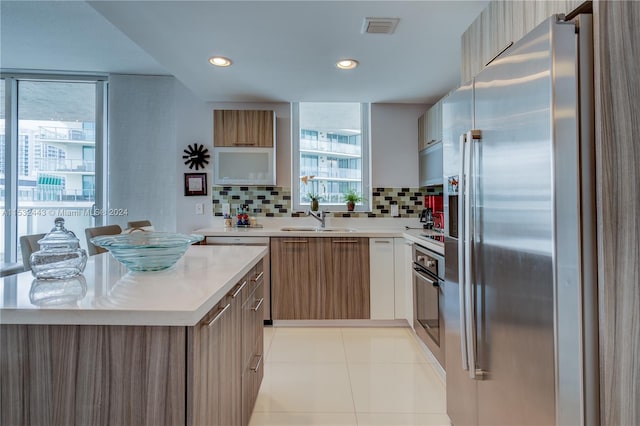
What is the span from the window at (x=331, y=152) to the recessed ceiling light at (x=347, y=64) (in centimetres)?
115

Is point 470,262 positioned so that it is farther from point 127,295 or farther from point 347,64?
point 347,64

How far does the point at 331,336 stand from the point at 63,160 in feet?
12.0

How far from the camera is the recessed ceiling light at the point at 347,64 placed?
8.59 ft

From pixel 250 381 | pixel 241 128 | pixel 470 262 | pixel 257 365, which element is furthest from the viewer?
pixel 241 128

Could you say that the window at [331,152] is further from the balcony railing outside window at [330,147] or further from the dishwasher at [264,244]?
the dishwasher at [264,244]

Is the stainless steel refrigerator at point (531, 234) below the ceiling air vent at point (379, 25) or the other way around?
below

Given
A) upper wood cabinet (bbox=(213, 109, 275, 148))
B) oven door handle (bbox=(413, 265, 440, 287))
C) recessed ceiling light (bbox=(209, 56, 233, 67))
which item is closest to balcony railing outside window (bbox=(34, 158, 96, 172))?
upper wood cabinet (bbox=(213, 109, 275, 148))

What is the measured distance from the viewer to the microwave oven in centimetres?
353

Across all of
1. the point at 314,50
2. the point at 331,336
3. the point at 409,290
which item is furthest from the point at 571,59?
the point at 331,336

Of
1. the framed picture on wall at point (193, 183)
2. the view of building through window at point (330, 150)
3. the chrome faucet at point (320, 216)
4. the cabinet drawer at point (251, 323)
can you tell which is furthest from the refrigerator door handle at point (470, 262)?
the framed picture on wall at point (193, 183)

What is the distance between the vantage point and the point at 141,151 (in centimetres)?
369

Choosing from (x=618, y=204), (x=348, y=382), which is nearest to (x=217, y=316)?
(x=618, y=204)

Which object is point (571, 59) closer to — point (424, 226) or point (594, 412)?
point (594, 412)

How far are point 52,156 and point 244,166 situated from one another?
2323 mm
